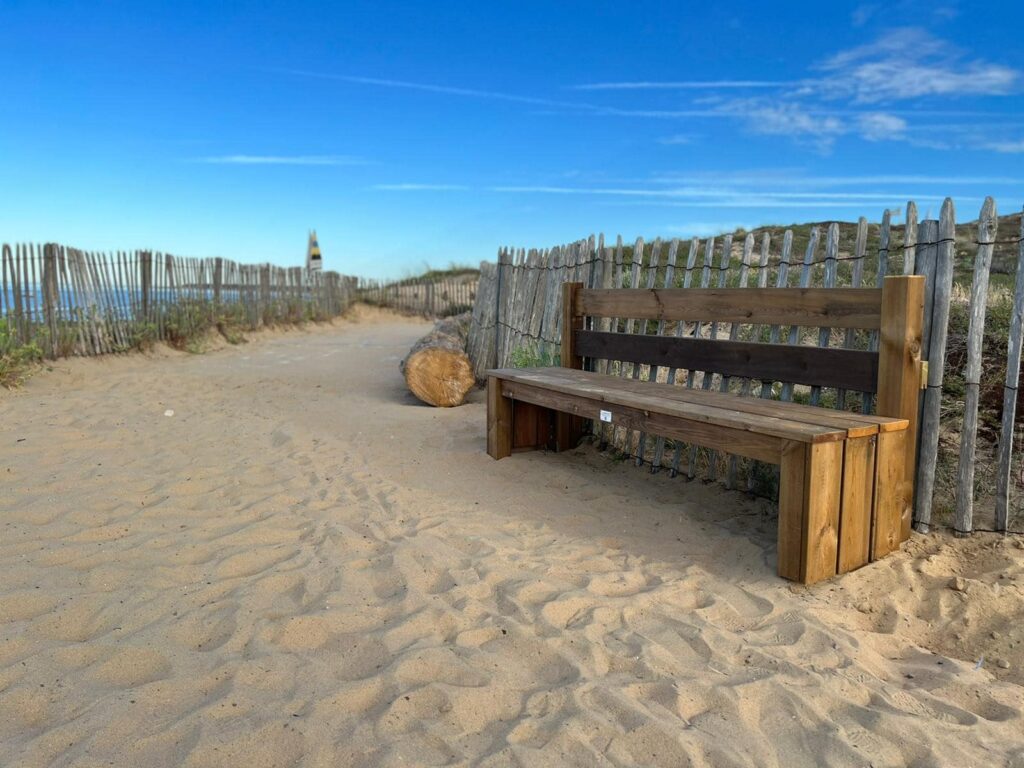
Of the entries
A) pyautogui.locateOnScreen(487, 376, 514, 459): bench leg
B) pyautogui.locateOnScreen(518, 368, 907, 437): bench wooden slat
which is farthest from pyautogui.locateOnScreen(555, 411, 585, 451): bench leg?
pyautogui.locateOnScreen(518, 368, 907, 437): bench wooden slat

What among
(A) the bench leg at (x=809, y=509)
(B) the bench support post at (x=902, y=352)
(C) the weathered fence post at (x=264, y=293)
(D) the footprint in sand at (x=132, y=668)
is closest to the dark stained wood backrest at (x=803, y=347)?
(B) the bench support post at (x=902, y=352)

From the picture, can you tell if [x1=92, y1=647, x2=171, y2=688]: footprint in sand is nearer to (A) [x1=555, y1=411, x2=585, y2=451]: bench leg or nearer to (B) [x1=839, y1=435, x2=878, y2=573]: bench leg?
(B) [x1=839, y1=435, x2=878, y2=573]: bench leg

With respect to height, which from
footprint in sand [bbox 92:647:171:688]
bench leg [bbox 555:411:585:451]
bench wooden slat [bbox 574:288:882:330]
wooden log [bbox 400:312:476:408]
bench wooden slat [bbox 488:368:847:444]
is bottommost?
footprint in sand [bbox 92:647:171:688]

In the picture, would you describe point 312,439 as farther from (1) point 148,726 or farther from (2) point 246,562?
(1) point 148,726

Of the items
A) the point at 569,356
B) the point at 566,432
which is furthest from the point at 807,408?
the point at 569,356

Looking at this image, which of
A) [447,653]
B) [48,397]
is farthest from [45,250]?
[447,653]

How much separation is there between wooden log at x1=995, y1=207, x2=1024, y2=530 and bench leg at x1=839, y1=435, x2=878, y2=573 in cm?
Answer: 73

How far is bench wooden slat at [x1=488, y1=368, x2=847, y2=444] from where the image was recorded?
323 cm

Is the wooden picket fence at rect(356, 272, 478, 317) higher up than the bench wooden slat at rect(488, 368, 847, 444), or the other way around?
the wooden picket fence at rect(356, 272, 478, 317)

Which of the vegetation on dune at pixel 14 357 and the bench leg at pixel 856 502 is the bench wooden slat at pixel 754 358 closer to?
the bench leg at pixel 856 502

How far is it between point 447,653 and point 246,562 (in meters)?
1.34

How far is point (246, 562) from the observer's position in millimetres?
3482

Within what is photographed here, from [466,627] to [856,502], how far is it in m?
1.86

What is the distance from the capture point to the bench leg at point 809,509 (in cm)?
320
